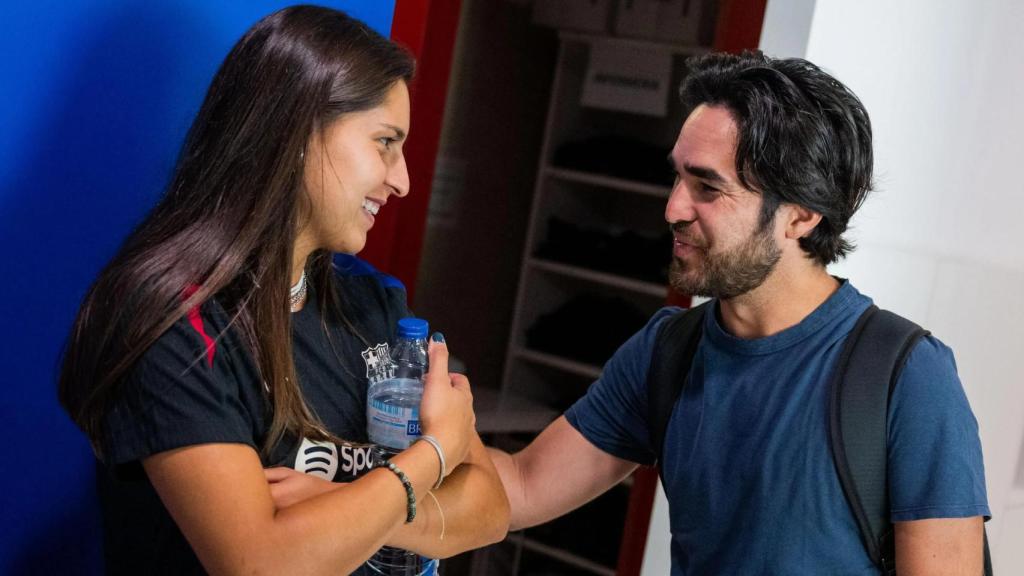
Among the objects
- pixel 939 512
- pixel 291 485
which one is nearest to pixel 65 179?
pixel 291 485

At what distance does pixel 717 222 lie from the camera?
1.75 m

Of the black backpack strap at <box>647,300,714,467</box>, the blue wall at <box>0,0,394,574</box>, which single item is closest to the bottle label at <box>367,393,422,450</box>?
the blue wall at <box>0,0,394,574</box>

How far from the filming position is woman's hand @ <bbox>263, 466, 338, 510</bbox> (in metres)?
1.22

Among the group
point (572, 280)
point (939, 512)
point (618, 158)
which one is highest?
point (618, 158)

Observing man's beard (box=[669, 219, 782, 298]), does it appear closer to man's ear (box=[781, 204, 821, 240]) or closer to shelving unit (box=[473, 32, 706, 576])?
man's ear (box=[781, 204, 821, 240])

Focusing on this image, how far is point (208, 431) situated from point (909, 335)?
106 centimetres

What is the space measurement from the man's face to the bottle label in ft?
1.92

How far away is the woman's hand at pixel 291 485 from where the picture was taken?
1223 mm

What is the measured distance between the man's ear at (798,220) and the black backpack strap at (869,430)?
23 cm

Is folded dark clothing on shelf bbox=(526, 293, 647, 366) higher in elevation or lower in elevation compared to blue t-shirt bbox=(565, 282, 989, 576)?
lower

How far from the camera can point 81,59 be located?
4.64 feet

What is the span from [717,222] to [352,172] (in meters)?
0.67

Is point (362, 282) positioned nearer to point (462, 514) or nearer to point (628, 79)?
point (462, 514)

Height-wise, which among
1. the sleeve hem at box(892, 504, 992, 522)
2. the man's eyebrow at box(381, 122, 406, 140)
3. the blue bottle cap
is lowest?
the sleeve hem at box(892, 504, 992, 522)
